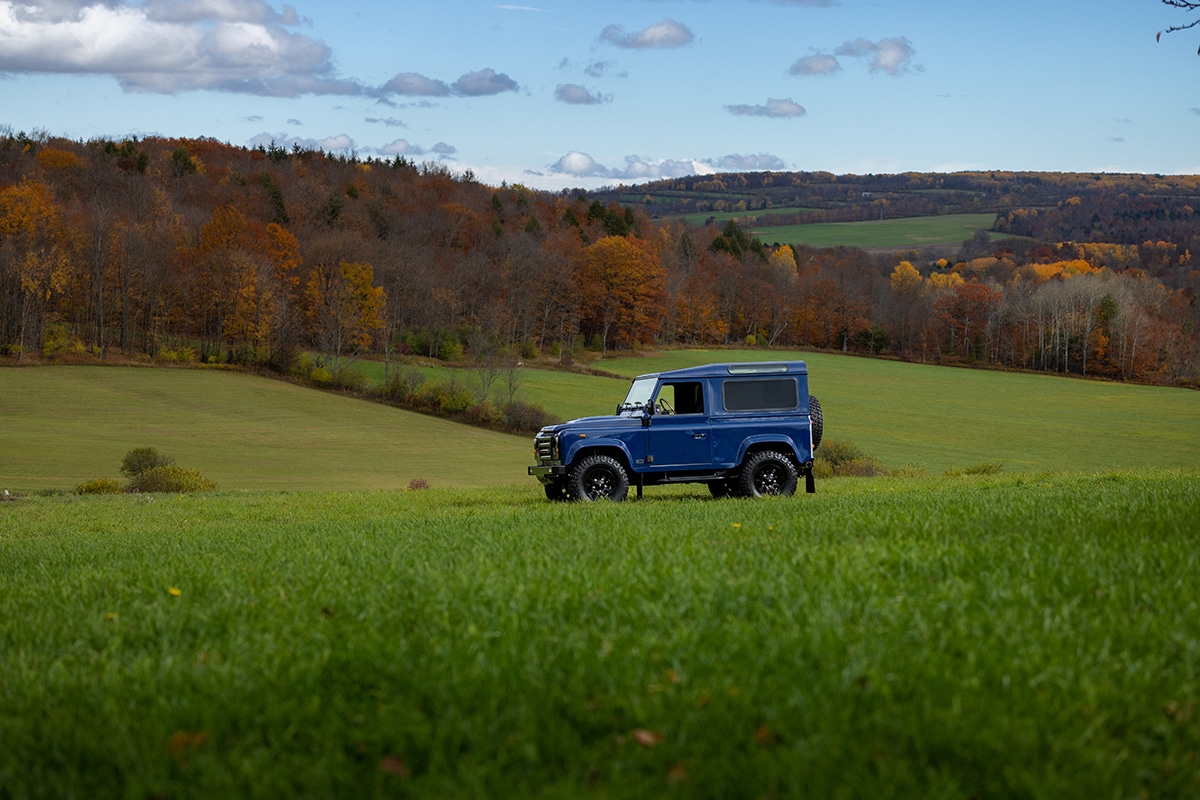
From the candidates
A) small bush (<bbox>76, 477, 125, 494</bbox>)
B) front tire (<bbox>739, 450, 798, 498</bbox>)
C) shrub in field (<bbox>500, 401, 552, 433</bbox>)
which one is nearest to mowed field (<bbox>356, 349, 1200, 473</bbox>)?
shrub in field (<bbox>500, 401, 552, 433</bbox>)

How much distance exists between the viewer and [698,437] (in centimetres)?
1862

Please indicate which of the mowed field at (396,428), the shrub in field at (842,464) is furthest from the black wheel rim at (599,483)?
the mowed field at (396,428)

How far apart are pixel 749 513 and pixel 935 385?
9080 cm

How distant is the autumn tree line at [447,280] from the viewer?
84.2m

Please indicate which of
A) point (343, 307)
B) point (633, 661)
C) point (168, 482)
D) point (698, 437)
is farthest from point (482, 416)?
point (633, 661)

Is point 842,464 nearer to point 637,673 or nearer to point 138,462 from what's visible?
point 138,462

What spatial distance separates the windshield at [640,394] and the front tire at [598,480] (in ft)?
4.01

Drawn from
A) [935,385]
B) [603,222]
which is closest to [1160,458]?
[935,385]

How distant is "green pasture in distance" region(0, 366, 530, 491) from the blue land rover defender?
23.2 m

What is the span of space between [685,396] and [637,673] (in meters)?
13.9

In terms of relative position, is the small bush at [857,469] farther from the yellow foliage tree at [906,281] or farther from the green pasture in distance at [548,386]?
the yellow foliage tree at [906,281]

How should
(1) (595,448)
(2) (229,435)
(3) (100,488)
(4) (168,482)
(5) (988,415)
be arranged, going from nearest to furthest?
(1) (595,448)
(3) (100,488)
(4) (168,482)
(2) (229,435)
(5) (988,415)

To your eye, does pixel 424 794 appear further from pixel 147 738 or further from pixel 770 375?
pixel 770 375

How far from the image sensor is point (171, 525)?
18281 millimetres
